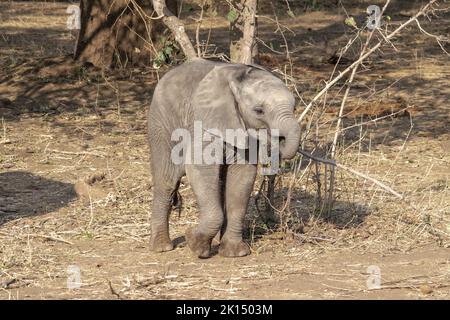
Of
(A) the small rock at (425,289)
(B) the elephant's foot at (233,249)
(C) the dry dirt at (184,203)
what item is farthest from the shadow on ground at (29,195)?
(A) the small rock at (425,289)

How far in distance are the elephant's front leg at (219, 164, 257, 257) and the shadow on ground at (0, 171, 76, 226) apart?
78.6 inches

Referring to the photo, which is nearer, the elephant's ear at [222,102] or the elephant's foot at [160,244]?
the elephant's ear at [222,102]

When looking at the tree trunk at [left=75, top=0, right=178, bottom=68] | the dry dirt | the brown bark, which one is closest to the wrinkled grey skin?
the dry dirt

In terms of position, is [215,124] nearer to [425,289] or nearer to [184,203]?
[425,289]

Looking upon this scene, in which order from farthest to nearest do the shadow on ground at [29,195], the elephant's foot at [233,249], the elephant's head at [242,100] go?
the shadow on ground at [29,195]
the elephant's foot at [233,249]
the elephant's head at [242,100]

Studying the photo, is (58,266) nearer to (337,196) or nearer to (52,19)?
Answer: (337,196)

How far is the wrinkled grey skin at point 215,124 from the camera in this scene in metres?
6.82

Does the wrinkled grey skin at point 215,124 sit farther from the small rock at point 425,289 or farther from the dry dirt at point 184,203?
the small rock at point 425,289

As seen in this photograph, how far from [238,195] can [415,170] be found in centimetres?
337

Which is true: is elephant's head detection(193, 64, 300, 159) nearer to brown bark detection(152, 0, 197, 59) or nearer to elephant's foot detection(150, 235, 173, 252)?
elephant's foot detection(150, 235, 173, 252)

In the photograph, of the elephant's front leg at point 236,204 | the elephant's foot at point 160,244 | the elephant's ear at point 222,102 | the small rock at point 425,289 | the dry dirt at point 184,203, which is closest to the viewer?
the small rock at point 425,289

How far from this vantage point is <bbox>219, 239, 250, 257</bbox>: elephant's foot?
7266 mm

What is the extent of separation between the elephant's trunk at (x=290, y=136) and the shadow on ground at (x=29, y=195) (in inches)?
107

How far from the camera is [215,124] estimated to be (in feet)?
22.8
